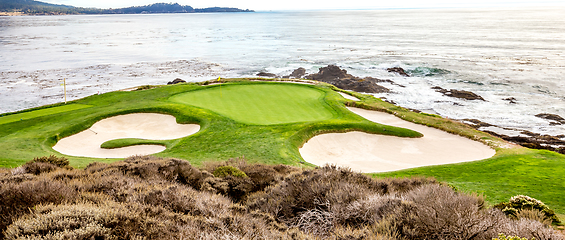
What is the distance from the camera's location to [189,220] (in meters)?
5.35

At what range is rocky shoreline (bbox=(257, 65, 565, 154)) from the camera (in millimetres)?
19656

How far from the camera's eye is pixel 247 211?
21.7ft

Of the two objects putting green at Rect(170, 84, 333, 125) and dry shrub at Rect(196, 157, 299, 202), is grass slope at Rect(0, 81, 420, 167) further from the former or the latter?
dry shrub at Rect(196, 157, 299, 202)

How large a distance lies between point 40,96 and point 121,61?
24741 mm

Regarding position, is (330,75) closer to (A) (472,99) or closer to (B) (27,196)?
(A) (472,99)

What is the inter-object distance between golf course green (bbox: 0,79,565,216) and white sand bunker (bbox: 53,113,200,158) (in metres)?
0.35

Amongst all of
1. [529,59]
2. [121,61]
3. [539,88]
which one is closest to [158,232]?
[539,88]

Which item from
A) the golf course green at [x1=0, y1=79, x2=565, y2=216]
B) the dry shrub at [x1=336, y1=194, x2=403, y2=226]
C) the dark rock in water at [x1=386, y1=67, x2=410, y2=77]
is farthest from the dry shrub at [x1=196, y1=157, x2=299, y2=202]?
the dark rock in water at [x1=386, y1=67, x2=410, y2=77]

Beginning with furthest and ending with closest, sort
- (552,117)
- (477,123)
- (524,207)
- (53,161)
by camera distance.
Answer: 1. (552,117)
2. (477,123)
3. (53,161)
4. (524,207)

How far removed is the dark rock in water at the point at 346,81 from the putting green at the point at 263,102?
→ 14.7 m

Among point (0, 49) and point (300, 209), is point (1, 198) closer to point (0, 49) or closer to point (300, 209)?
point (300, 209)

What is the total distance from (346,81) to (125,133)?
90.1 ft

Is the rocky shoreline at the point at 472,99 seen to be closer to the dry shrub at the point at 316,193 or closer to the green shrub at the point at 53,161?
the dry shrub at the point at 316,193

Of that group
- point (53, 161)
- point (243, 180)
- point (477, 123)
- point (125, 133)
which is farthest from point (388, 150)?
point (477, 123)
